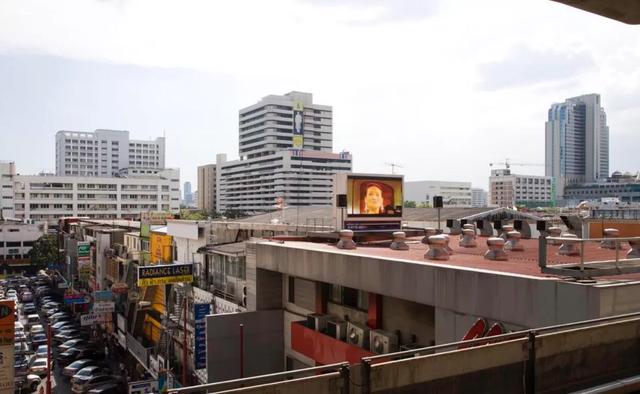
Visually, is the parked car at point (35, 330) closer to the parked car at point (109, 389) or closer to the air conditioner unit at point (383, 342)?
the parked car at point (109, 389)

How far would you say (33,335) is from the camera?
5212cm

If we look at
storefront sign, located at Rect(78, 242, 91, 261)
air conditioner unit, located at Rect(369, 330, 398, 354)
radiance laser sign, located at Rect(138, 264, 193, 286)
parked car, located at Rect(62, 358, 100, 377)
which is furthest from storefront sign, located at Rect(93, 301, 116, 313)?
air conditioner unit, located at Rect(369, 330, 398, 354)

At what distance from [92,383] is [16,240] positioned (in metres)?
73.3

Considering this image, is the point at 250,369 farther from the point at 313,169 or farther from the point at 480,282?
the point at 313,169

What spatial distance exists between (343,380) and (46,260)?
102m

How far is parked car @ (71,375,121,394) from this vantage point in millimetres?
38312

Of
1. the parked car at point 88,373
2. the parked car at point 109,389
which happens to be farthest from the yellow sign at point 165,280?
the parked car at point 88,373

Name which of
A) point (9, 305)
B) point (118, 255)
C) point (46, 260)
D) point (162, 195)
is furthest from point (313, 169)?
point (9, 305)

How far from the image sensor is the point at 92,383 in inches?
1531

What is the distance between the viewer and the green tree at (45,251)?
307 ft

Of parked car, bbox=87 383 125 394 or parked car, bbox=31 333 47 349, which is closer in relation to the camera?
parked car, bbox=87 383 125 394

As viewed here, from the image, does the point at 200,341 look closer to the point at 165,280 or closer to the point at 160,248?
the point at 165,280

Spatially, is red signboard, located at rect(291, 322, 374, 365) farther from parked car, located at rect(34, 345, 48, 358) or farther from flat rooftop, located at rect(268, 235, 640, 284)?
parked car, located at rect(34, 345, 48, 358)

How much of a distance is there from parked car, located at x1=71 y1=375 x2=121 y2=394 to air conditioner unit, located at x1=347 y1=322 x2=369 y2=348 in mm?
29400
